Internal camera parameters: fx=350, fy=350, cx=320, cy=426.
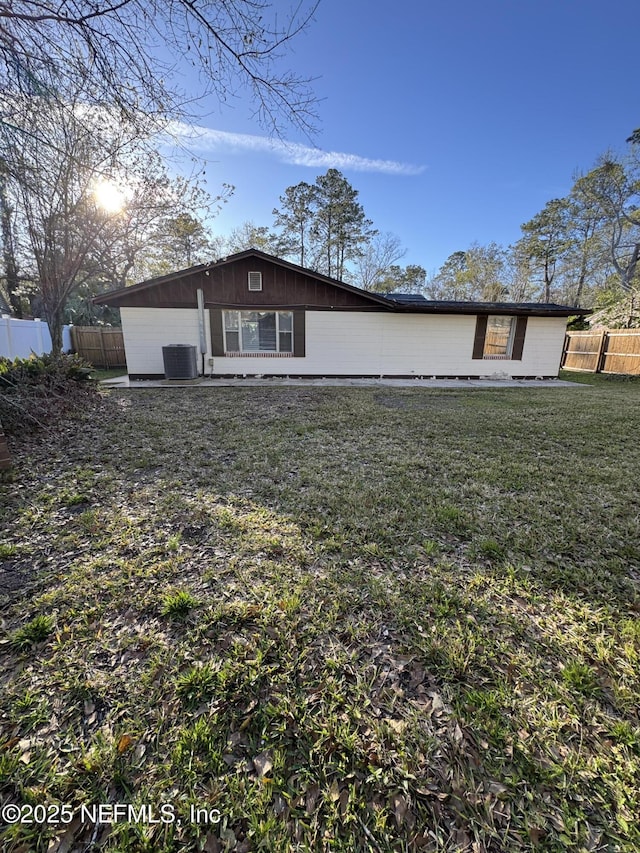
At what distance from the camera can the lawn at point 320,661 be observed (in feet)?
3.70

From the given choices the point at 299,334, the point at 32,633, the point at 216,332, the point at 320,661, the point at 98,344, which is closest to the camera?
the point at 320,661

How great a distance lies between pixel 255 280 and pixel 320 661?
10.4m

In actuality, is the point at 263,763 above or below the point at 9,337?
below

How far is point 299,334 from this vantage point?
10883mm

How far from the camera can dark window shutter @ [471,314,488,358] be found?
11.5m

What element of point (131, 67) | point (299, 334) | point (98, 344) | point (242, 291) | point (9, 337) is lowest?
point (98, 344)

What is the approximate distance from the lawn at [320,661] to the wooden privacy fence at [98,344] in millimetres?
12798

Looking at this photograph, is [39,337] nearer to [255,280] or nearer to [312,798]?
[255,280]

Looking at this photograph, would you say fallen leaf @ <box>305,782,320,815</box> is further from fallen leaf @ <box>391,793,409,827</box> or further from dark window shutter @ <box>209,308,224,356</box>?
dark window shutter @ <box>209,308,224,356</box>

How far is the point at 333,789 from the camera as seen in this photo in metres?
1.19

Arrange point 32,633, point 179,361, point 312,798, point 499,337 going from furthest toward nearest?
point 499,337
point 179,361
point 32,633
point 312,798

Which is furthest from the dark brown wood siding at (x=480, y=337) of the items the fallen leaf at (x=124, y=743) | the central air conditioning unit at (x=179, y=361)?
the fallen leaf at (x=124, y=743)

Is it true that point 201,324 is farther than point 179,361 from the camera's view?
Yes

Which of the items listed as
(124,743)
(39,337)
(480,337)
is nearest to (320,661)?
(124,743)
